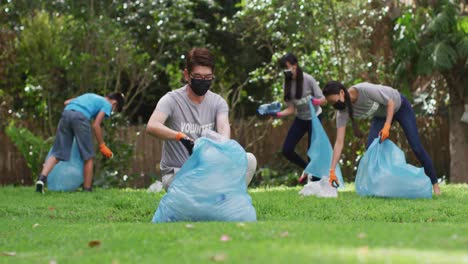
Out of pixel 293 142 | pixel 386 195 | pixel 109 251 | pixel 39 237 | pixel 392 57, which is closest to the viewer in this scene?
pixel 109 251

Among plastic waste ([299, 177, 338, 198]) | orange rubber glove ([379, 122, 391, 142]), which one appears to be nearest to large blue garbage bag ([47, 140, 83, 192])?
plastic waste ([299, 177, 338, 198])

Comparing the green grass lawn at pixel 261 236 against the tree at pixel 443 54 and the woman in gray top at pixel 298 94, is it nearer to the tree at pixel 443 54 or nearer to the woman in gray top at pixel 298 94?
the woman in gray top at pixel 298 94

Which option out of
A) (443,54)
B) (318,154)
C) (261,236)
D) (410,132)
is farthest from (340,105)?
(443,54)

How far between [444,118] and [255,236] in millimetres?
11433

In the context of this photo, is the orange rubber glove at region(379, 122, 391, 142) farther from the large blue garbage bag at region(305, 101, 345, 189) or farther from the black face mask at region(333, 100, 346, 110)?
the large blue garbage bag at region(305, 101, 345, 189)

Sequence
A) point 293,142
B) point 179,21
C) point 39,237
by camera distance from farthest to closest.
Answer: point 179,21 < point 293,142 < point 39,237

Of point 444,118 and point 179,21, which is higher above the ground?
point 179,21

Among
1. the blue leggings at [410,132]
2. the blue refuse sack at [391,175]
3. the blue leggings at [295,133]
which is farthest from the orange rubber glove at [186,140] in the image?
the blue leggings at [295,133]

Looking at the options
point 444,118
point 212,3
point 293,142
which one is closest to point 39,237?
point 293,142

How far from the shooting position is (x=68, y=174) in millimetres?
12047

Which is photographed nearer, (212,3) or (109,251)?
(109,251)

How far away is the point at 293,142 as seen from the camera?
11.8 meters

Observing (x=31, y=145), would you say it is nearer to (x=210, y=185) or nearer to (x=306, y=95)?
(x=306, y=95)

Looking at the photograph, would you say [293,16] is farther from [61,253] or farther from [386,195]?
[61,253]
